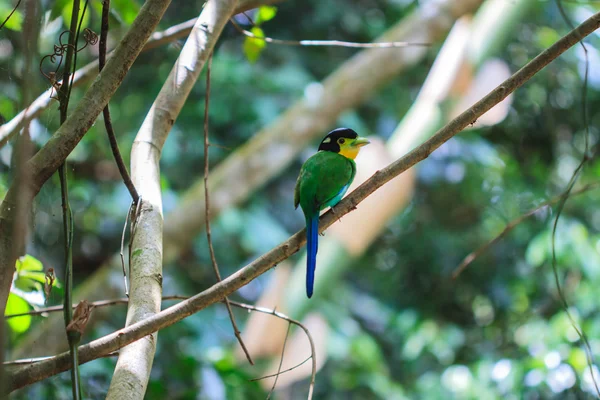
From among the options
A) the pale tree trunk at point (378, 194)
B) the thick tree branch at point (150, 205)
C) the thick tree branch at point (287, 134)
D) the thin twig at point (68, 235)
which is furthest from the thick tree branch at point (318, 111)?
the thin twig at point (68, 235)

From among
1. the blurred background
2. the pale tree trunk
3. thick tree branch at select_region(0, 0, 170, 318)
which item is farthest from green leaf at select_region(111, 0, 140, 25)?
the pale tree trunk

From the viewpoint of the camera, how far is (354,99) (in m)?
5.65

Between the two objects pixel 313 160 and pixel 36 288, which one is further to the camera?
pixel 313 160

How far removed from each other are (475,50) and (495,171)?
7.41ft

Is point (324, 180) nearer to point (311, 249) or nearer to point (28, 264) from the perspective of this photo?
point (311, 249)

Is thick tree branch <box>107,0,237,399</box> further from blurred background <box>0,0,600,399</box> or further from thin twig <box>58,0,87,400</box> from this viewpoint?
blurred background <box>0,0,600,399</box>

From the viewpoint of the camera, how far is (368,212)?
212 inches

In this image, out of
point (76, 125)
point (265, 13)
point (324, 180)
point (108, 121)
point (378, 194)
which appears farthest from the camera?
point (378, 194)

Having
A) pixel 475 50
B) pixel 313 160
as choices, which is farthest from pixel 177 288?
pixel 313 160

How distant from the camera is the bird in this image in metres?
2.45

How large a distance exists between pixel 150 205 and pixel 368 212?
350 cm

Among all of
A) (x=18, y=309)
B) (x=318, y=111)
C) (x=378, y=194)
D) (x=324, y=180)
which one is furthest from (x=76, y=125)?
(x=318, y=111)

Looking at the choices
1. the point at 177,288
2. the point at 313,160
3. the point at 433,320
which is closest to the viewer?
the point at 313,160

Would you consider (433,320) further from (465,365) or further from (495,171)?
(495,171)
